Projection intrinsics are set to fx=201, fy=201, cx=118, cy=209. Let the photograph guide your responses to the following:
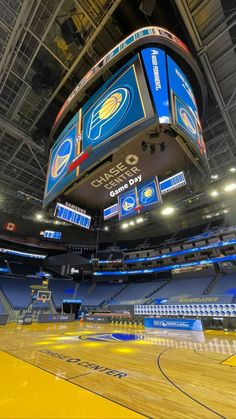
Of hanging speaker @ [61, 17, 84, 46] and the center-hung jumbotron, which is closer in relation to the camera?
the center-hung jumbotron

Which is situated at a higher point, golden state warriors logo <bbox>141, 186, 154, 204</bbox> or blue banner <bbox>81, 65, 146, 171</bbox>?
blue banner <bbox>81, 65, 146, 171</bbox>

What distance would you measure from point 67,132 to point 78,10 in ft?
12.5

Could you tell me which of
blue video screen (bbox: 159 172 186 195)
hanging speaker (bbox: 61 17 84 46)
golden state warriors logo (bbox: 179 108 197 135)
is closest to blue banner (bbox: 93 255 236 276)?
blue video screen (bbox: 159 172 186 195)

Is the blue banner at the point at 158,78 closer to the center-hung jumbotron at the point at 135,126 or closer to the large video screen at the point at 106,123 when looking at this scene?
the center-hung jumbotron at the point at 135,126

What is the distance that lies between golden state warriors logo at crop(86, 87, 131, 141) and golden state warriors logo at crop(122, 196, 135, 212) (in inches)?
107

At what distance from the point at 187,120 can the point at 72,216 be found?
17.0ft

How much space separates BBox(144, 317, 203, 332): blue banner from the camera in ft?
35.1

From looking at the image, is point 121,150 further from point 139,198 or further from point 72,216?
point 72,216

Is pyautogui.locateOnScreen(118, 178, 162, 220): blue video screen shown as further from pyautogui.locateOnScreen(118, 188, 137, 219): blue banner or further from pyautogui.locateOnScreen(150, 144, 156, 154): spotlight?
pyautogui.locateOnScreen(150, 144, 156, 154): spotlight

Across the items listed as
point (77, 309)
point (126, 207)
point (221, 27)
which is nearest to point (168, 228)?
point (77, 309)

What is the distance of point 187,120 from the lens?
17.5 ft

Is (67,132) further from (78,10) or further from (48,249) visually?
(48,249)

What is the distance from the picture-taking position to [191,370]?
13.1 feet

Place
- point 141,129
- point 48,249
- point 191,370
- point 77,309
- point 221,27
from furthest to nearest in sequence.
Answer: point 48,249 → point 77,309 → point 221,27 → point 141,129 → point 191,370
